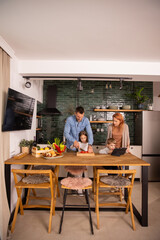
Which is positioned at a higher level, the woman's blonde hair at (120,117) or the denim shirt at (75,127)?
the woman's blonde hair at (120,117)

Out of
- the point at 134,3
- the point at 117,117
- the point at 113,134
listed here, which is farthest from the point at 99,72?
the point at 134,3

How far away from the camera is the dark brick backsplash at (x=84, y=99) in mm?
5164

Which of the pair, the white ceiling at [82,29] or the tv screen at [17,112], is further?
the tv screen at [17,112]

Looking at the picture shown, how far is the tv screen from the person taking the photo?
244 cm

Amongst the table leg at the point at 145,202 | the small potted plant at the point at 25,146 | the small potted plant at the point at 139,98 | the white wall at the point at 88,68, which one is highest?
the white wall at the point at 88,68

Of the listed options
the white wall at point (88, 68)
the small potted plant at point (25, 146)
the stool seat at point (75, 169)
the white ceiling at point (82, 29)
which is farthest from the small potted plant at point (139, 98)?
the small potted plant at point (25, 146)

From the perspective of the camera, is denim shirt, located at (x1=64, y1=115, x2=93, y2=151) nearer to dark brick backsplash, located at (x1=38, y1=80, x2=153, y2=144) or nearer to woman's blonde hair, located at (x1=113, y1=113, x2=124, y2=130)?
woman's blonde hair, located at (x1=113, y1=113, x2=124, y2=130)

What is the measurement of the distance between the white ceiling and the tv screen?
76cm

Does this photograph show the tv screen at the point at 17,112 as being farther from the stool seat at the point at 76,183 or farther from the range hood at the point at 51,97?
the range hood at the point at 51,97

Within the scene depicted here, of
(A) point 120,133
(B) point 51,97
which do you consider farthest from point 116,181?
(B) point 51,97

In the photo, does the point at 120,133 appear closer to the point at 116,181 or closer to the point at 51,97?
the point at 116,181

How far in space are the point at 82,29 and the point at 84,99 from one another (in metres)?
3.05

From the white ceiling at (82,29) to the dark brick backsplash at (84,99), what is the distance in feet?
6.82

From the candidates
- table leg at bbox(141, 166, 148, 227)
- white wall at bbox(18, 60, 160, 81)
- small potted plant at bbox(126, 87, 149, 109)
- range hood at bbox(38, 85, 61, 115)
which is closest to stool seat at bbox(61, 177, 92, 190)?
table leg at bbox(141, 166, 148, 227)
